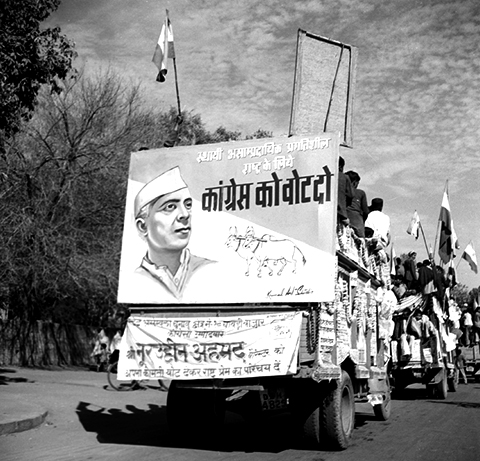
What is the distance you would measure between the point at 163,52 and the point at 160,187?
4.28 meters

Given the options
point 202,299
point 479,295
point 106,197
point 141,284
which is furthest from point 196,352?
point 479,295

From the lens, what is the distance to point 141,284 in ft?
25.8

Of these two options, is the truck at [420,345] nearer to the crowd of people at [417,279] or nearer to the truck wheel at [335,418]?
the crowd of people at [417,279]

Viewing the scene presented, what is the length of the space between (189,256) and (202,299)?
568 mm

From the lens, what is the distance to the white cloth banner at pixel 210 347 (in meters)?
6.97

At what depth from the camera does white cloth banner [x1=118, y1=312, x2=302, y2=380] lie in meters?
6.97

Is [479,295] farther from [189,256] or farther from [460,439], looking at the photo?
[189,256]

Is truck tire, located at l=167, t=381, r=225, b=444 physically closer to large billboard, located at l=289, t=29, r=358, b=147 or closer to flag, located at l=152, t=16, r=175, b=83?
large billboard, located at l=289, t=29, r=358, b=147

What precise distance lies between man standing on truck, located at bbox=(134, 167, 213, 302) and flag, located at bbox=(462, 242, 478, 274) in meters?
17.1

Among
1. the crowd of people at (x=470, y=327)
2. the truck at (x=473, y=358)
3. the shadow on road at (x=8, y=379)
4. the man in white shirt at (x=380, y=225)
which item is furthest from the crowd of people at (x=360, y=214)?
the truck at (x=473, y=358)

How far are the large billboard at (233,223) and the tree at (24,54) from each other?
16.7ft

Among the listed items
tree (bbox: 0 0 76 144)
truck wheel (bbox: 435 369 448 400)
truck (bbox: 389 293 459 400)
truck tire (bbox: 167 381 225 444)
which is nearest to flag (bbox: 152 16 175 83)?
tree (bbox: 0 0 76 144)

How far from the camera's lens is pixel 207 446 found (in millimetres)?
7734

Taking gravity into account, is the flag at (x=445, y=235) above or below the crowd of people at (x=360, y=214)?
above
